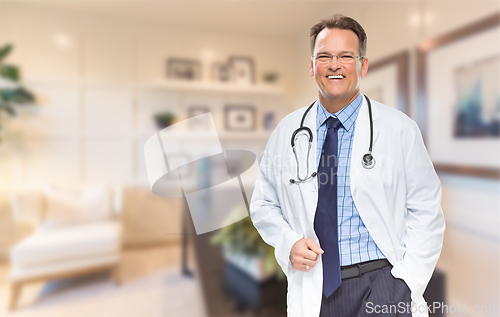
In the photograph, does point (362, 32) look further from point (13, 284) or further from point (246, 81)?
point (13, 284)

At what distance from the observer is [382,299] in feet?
1.08

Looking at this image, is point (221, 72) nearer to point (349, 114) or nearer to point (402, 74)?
point (402, 74)

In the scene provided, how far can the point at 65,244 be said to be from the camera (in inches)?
47.5

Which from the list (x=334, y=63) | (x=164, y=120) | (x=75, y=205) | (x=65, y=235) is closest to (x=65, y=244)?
(x=65, y=235)

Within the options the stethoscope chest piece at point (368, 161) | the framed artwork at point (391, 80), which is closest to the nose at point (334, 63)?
the stethoscope chest piece at point (368, 161)

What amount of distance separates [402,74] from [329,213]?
0.74 metres

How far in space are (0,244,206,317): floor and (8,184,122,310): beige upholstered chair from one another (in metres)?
0.09

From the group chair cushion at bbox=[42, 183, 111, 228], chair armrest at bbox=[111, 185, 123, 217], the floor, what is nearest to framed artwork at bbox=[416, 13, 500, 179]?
the floor

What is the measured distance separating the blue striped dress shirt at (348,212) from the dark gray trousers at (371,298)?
0.10 feet

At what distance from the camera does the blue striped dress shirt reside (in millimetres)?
328

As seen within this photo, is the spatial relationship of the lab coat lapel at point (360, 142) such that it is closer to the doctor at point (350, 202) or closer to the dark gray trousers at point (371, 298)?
the doctor at point (350, 202)

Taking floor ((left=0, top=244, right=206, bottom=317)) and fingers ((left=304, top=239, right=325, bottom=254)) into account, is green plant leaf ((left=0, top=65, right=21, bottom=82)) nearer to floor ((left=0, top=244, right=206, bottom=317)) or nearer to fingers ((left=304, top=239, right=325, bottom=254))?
floor ((left=0, top=244, right=206, bottom=317))

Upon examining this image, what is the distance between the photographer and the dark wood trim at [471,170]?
0.76 metres

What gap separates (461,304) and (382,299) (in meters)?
0.72
